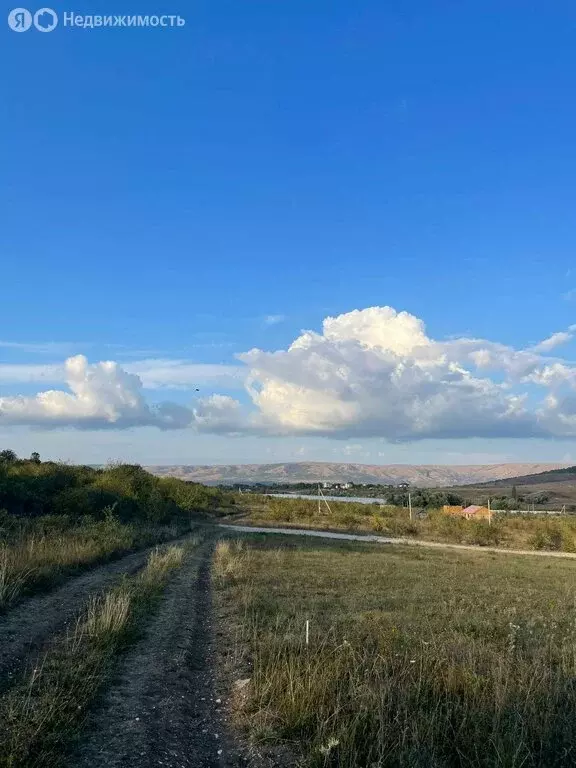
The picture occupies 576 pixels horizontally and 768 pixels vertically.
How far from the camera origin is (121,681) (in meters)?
7.60

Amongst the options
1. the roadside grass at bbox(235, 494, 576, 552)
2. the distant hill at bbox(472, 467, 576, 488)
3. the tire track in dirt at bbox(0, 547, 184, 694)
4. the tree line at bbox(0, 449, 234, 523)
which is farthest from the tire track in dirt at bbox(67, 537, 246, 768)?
Result: the distant hill at bbox(472, 467, 576, 488)

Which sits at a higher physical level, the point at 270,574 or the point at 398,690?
the point at 398,690

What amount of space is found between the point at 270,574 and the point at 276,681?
14.1 m

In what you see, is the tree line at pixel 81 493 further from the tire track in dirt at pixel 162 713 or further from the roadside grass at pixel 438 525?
the tire track in dirt at pixel 162 713

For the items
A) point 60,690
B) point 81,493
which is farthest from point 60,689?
point 81,493

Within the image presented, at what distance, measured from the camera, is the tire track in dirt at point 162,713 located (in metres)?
5.54

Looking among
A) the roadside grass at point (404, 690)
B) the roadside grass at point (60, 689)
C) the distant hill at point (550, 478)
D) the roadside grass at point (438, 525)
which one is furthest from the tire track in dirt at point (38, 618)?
the distant hill at point (550, 478)

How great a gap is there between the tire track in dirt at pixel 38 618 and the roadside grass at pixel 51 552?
31 cm

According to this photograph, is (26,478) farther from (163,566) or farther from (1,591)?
(1,591)

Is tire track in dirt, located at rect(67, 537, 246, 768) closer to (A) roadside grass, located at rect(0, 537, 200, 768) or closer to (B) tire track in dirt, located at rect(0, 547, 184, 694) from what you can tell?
(A) roadside grass, located at rect(0, 537, 200, 768)

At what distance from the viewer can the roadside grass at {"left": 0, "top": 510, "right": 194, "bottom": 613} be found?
1249 cm

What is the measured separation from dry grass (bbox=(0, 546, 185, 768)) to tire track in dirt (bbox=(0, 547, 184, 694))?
0.96 feet

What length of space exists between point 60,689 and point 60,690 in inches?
1.3

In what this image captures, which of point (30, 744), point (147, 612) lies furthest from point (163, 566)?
point (30, 744)
